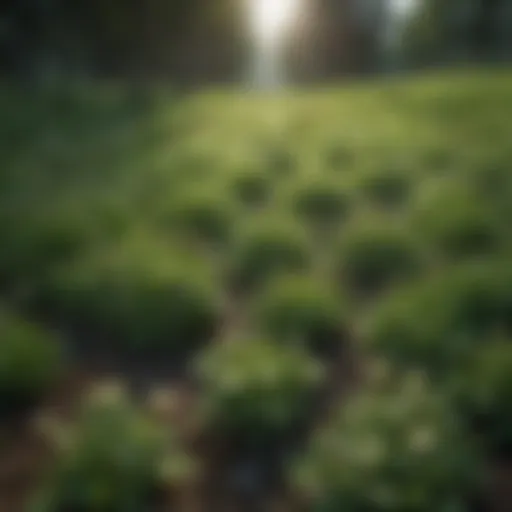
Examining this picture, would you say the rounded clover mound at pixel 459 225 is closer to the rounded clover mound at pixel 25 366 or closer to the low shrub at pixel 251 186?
the low shrub at pixel 251 186

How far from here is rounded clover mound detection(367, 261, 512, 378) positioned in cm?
253

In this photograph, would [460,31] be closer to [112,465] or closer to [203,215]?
[203,215]

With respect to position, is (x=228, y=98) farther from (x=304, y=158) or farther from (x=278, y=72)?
(x=304, y=158)

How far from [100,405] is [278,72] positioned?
2336mm

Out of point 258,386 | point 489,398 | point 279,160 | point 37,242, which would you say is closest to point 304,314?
point 258,386

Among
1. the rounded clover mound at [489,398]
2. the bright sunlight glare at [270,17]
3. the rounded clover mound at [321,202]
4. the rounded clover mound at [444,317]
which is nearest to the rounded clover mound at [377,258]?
the rounded clover mound at [444,317]

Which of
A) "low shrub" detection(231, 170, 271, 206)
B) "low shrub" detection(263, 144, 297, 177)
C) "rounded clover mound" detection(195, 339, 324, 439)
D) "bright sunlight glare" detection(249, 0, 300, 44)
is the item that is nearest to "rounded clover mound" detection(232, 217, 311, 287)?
"low shrub" detection(231, 170, 271, 206)

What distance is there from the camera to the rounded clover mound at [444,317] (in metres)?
2.53

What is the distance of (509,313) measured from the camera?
2666 mm

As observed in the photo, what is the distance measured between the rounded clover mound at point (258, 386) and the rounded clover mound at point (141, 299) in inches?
7.8

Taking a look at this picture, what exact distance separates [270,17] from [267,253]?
140cm

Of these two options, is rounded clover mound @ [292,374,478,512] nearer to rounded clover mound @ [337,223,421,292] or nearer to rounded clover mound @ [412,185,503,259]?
rounded clover mound @ [337,223,421,292]

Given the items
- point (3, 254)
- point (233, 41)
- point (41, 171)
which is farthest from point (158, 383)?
point (233, 41)

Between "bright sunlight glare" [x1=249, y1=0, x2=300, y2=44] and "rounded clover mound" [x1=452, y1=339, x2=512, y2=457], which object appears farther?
"bright sunlight glare" [x1=249, y1=0, x2=300, y2=44]
